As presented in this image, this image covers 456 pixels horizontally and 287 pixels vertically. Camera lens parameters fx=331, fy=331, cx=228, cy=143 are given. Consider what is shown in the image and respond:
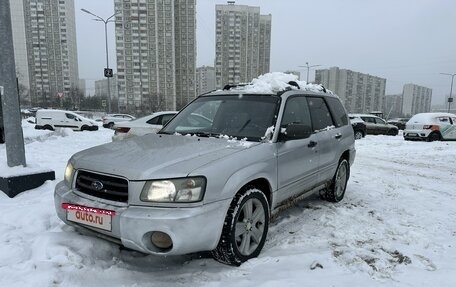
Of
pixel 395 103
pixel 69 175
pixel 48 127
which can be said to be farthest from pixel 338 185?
pixel 395 103

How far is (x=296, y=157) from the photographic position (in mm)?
3852

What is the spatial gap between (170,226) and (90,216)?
0.76 metres

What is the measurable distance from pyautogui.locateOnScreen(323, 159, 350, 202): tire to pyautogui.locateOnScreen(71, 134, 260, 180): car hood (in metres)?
2.35

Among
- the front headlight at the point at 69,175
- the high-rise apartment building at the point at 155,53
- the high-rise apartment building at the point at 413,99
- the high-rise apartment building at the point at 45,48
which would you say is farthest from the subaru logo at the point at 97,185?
the high-rise apartment building at the point at 413,99

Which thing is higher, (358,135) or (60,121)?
(60,121)

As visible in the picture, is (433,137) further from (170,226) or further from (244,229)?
(170,226)

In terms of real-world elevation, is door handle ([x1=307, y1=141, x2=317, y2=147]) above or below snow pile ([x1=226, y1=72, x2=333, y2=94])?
below

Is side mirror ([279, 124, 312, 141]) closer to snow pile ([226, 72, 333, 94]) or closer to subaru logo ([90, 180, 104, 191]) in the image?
snow pile ([226, 72, 333, 94])

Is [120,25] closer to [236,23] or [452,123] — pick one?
[236,23]

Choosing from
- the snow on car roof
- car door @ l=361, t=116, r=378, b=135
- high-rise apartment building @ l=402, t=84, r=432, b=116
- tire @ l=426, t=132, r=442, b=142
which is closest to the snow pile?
the snow on car roof

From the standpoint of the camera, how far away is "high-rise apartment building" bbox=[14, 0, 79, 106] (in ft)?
180

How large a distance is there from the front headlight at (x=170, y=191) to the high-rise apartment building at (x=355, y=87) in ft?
191

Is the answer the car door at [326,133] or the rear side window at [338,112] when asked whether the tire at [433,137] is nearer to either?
the rear side window at [338,112]

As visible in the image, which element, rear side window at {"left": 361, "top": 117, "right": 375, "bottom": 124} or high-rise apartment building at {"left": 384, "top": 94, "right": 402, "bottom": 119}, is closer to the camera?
rear side window at {"left": 361, "top": 117, "right": 375, "bottom": 124}
